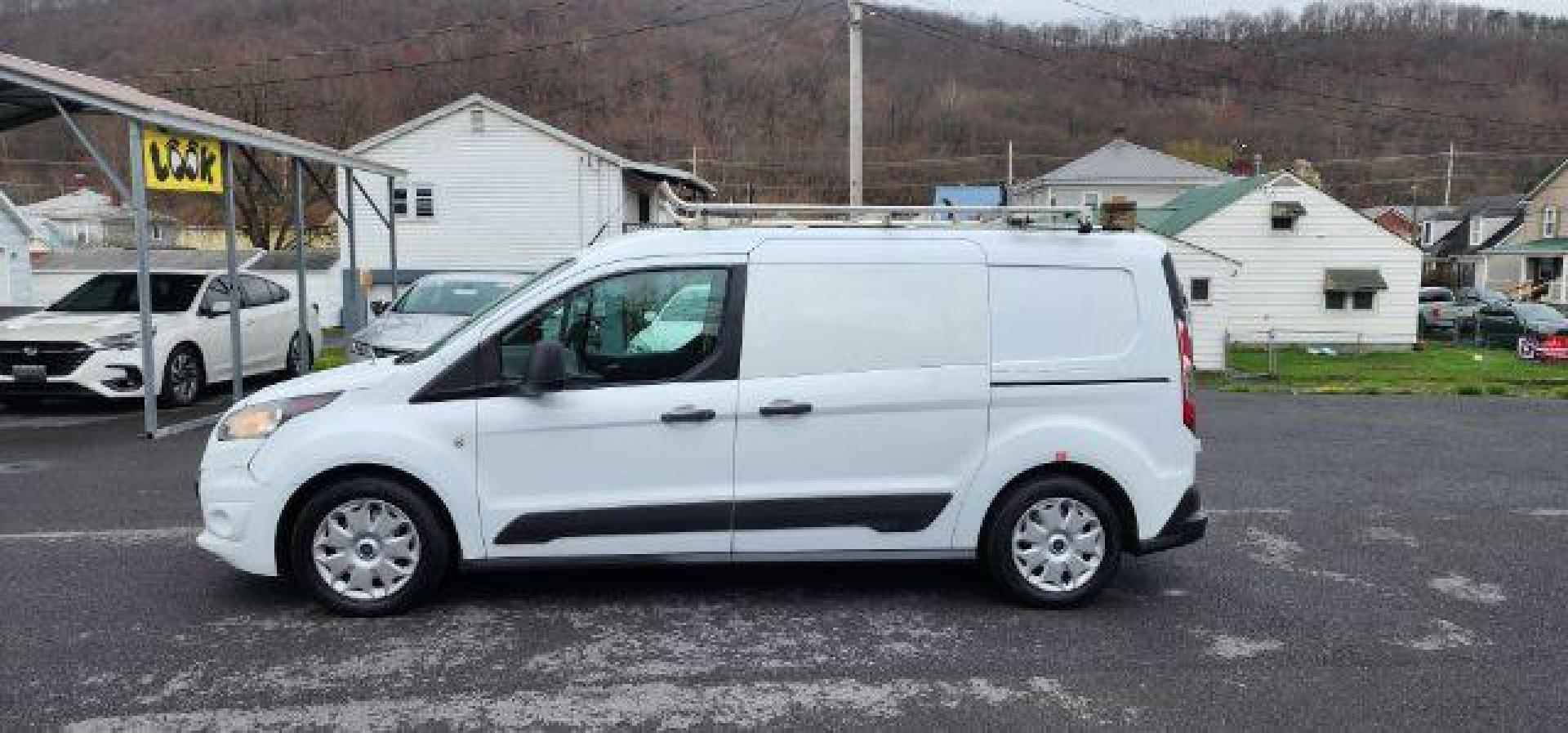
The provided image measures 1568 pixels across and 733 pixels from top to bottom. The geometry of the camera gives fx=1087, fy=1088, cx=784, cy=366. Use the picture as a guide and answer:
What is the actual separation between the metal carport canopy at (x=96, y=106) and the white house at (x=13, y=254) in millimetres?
16469

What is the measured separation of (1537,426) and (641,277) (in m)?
11.4

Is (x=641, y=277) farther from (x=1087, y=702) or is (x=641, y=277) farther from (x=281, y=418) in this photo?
(x=1087, y=702)

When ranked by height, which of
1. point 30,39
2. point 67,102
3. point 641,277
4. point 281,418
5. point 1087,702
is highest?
point 30,39

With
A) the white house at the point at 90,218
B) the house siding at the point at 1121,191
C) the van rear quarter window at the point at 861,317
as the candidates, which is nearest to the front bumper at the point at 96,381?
the van rear quarter window at the point at 861,317

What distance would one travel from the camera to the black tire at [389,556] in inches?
194

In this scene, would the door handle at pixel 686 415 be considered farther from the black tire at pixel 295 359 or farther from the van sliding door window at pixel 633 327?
the black tire at pixel 295 359

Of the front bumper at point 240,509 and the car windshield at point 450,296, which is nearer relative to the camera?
the front bumper at point 240,509

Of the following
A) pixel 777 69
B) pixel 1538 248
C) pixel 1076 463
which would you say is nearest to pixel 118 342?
pixel 1076 463

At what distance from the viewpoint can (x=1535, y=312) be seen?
115 ft

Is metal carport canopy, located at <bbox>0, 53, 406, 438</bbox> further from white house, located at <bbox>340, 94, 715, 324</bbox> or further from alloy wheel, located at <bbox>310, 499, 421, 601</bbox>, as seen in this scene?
white house, located at <bbox>340, 94, 715, 324</bbox>

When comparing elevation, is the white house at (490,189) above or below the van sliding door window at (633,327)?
above

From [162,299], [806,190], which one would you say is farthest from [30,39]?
Result: [806,190]

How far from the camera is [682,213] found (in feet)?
18.6

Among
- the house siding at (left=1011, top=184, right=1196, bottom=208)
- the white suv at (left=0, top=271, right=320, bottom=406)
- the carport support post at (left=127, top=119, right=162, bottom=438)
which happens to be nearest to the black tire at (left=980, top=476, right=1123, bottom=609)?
the carport support post at (left=127, top=119, right=162, bottom=438)
